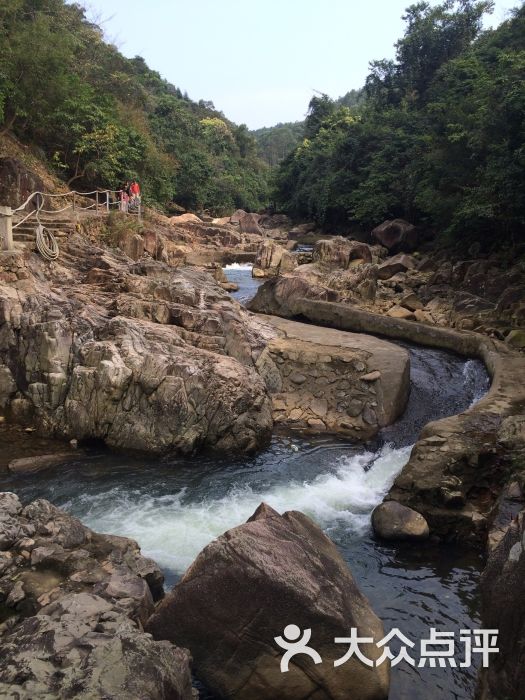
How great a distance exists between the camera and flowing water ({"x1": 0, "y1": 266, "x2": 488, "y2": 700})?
5.99 meters

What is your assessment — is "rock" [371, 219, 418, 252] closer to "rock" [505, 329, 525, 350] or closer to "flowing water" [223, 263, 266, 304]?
"flowing water" [223, 263, 266, 304]

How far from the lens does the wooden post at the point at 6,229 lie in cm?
1172

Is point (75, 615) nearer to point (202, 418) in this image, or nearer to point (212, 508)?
point (212, 508)

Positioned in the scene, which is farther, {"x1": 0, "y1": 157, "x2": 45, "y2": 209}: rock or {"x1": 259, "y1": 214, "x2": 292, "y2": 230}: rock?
{"x1": 259, "y1": 214, "x2": 292, "y2": 230}: rock

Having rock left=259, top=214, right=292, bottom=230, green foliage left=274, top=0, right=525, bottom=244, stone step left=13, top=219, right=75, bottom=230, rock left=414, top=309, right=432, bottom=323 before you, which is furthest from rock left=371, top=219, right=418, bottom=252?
stone step left=13, top=219, right=75, bottom=230

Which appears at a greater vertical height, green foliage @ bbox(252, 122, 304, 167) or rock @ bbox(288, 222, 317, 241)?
green foliage @ bbox(252, 122, 304, 167)

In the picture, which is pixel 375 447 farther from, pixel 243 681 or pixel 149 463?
pixel 243 681

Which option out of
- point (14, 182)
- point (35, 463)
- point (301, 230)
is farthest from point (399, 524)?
point (301, 230)

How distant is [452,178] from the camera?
2092 centimetres

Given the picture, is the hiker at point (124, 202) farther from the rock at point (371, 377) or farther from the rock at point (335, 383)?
the rock at point (371, 377)

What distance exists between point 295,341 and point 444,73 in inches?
1026

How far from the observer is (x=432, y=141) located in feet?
78.4

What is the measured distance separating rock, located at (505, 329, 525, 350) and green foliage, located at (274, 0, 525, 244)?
15.3 ft

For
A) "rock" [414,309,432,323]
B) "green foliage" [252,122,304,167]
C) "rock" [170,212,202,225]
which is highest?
"green foliage" [252,122,304,167]
